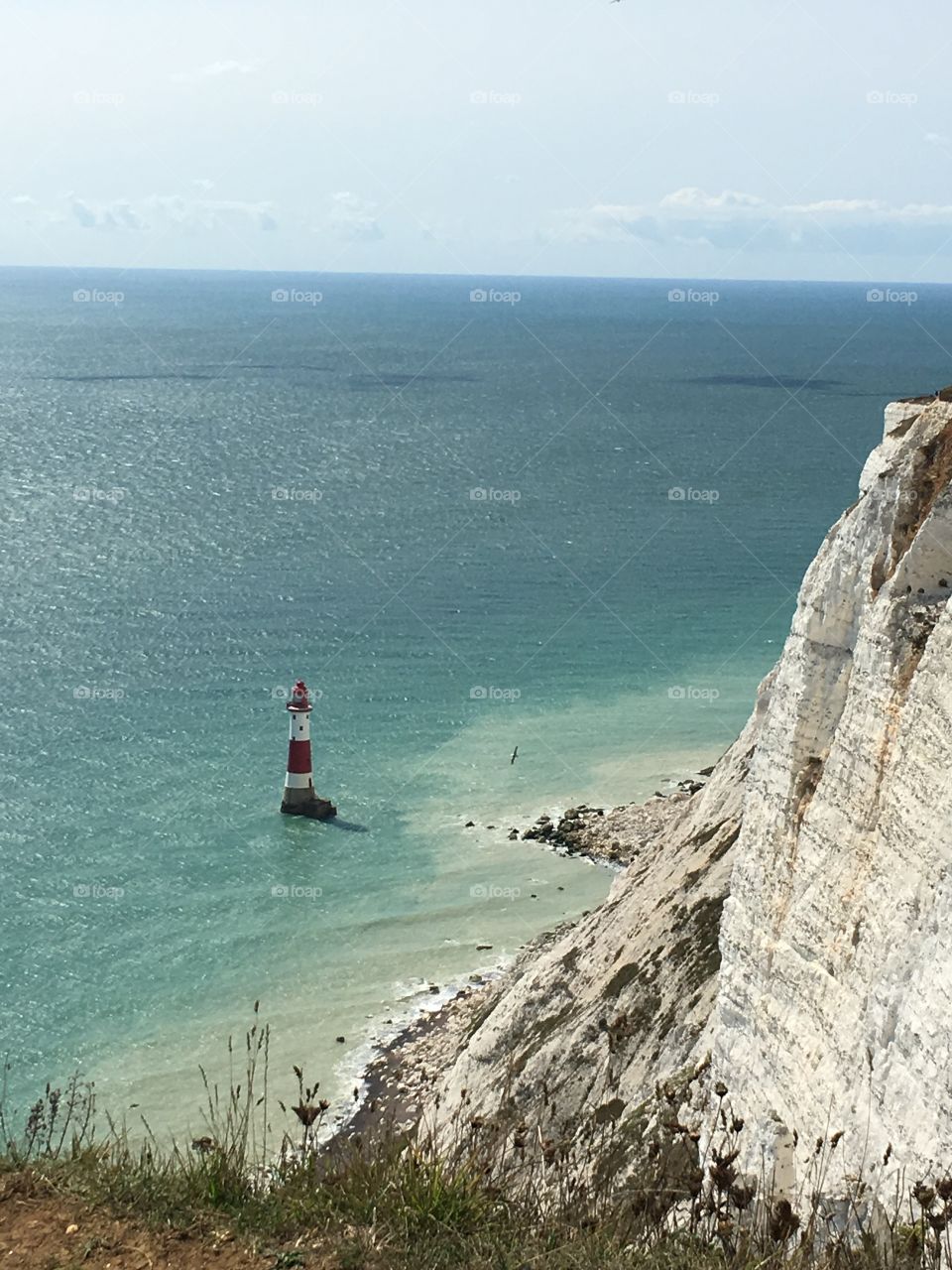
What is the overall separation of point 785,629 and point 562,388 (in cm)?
9096

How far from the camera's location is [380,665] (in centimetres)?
5406

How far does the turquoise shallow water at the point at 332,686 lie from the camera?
3400 centimetres

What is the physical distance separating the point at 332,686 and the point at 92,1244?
43.4 m

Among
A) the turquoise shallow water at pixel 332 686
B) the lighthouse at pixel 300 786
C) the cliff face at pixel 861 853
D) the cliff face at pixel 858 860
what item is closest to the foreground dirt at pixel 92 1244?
the cliff face at pixel 858 860

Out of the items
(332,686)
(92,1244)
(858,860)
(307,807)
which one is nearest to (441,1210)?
(92,1244)

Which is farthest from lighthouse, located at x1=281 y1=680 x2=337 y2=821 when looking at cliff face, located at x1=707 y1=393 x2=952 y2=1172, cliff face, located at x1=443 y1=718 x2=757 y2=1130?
cliff face, located at x1=707 y1=393 x2=952 y2=1172

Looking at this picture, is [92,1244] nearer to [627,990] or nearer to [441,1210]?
[441,1210]

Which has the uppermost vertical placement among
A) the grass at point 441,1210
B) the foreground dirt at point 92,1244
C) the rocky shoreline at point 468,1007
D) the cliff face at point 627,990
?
the grass at point 441,1210

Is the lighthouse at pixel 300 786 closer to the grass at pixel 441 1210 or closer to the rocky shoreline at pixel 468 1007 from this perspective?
the rocky shoreline at pixel 468 1007

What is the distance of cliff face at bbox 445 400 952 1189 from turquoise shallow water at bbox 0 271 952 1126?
15751 mm

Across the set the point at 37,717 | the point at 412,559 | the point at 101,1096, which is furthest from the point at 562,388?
the point at 101,1096

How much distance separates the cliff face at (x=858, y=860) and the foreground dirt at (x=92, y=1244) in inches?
114

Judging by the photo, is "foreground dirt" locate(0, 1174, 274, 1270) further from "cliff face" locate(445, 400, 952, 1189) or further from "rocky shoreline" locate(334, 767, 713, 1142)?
"rocky shoreline" locate(334, 767, 713, 1142)

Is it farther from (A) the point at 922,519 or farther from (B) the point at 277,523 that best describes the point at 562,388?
(A) the point at 922,519
